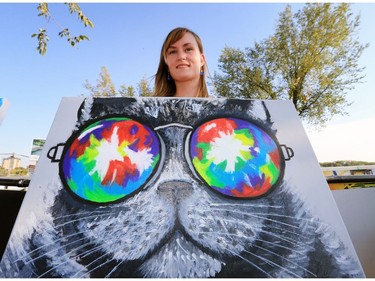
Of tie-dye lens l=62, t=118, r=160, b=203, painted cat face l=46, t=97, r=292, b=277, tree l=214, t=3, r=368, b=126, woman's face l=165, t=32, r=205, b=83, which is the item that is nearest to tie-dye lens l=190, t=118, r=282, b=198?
painted cat face l=46, t=97, r=292, b=277

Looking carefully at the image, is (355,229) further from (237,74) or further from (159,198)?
(237,74)

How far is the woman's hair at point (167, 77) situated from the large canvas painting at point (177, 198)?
49 cm

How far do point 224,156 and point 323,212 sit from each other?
332 mm

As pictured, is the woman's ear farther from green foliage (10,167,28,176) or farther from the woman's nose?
green foliage (10,167,28,176)

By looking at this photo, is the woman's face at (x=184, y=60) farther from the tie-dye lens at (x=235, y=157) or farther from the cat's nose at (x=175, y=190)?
the cat's nose at (x=175, y=190)

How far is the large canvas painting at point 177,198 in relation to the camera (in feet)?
2.25

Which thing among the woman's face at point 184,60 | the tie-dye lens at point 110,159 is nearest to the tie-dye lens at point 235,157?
the tie-dye lens at point 110,159

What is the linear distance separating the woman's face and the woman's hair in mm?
38

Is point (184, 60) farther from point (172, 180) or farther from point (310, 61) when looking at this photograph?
point (310, 61)

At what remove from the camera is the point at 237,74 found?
1014cm

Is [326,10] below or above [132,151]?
above

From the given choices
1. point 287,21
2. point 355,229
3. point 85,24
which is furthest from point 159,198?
point 287,21

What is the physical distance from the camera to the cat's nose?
806 millimetres

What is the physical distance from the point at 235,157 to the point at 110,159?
411 mm
